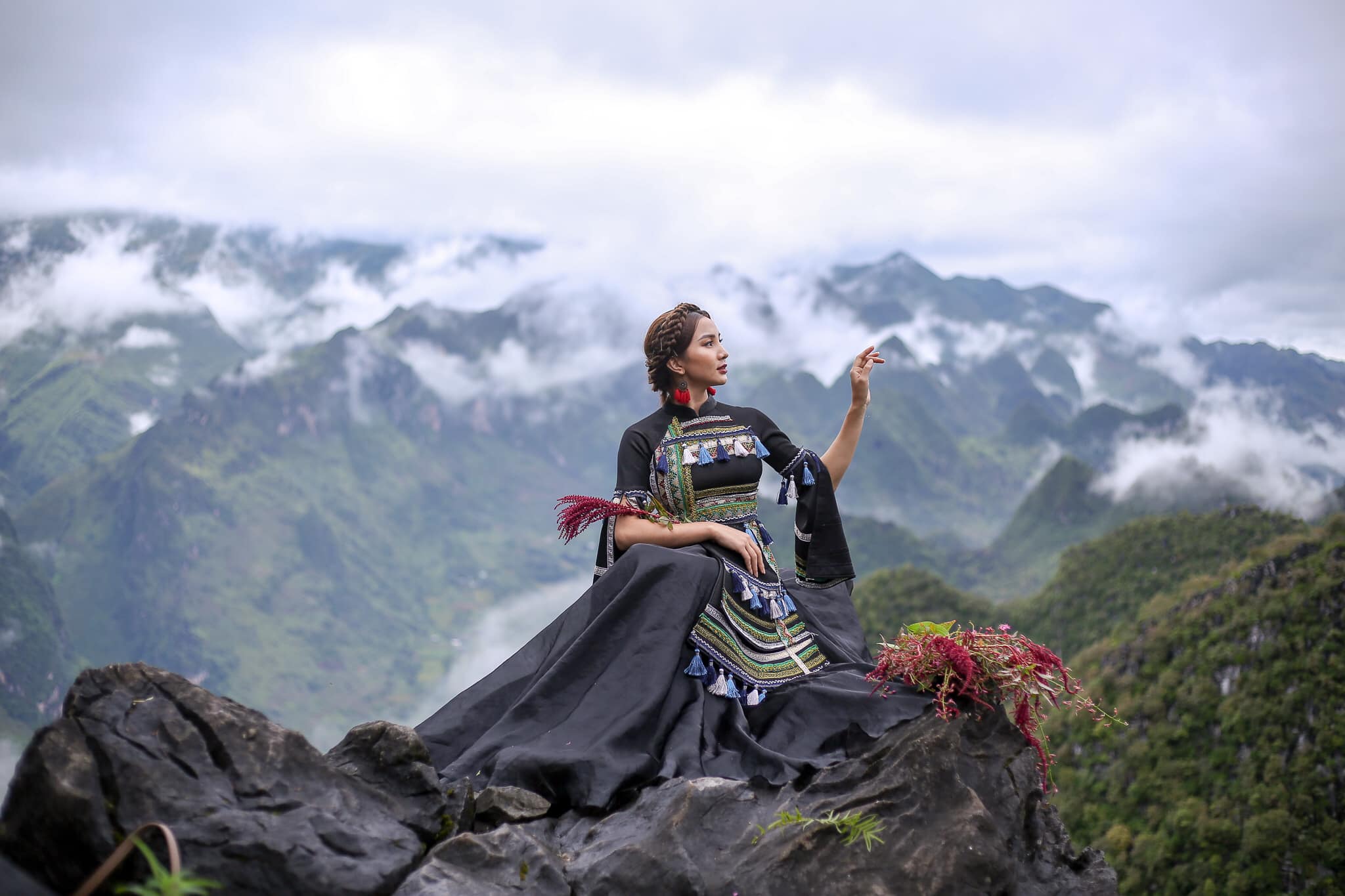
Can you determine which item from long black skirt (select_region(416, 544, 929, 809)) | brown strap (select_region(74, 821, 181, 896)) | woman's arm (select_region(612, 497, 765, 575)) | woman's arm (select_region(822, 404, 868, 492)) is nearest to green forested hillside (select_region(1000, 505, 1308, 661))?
woman's arm (select_region(822, 404, 868, 492))

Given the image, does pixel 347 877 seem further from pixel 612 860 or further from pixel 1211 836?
pixel 1211 836

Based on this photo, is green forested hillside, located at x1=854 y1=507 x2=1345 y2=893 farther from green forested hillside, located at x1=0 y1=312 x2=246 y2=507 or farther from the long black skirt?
green forested hillside, located at x1=0 y1=312 x2=246 y2=507

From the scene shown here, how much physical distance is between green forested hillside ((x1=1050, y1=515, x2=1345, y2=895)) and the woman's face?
26878mm

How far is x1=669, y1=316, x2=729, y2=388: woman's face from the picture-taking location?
698 centimetres

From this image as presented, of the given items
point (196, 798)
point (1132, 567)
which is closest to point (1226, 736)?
point (196, 798)

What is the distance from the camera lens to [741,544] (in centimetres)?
643

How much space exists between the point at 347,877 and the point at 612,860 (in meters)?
1.21

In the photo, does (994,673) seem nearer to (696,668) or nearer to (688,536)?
(696,668)

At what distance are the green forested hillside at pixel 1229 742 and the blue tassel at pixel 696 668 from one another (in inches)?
1055

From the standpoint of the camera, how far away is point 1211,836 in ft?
102

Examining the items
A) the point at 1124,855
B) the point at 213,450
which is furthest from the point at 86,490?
the point at 1124,855

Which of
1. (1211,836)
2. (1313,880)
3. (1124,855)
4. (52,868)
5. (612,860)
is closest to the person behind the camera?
(52,868)

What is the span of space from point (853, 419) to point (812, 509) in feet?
2.46

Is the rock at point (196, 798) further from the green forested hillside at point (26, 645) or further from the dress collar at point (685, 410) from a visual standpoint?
the green forested hillside at point (26, 645)
